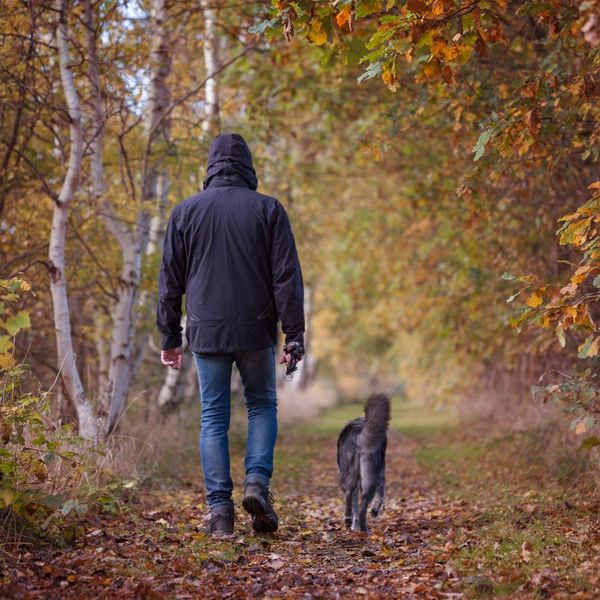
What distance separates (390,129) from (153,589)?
260 inches

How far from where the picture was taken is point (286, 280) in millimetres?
5516

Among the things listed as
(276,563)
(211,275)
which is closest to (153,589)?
(276,563)

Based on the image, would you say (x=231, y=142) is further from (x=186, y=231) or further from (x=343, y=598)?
(x=343, y=598)

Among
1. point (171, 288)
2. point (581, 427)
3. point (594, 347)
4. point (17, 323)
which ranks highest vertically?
point (171, 288)

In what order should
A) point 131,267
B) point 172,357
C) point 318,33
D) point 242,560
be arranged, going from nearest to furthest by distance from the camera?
point 242,560 < point 318,33 < point 172,357 < point 131,267

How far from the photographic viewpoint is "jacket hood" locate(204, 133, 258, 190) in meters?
5.79

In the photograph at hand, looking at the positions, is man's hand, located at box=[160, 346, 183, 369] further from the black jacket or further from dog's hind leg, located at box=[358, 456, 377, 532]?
dog's hind leg, located at box=[358, 456, 377, 532]

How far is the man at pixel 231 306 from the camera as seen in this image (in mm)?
5512

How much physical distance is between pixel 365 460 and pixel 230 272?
1.70 metres

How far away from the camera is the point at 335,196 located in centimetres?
2270

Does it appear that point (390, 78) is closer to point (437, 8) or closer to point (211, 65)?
point (437, 8)

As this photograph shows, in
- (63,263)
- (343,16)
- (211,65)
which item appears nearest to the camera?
(343,16)

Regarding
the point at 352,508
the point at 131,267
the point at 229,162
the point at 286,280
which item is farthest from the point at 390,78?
the point at 131,267

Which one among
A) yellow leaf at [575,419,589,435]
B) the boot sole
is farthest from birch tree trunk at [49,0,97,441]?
yellow leaf at [575,419,589,435]
